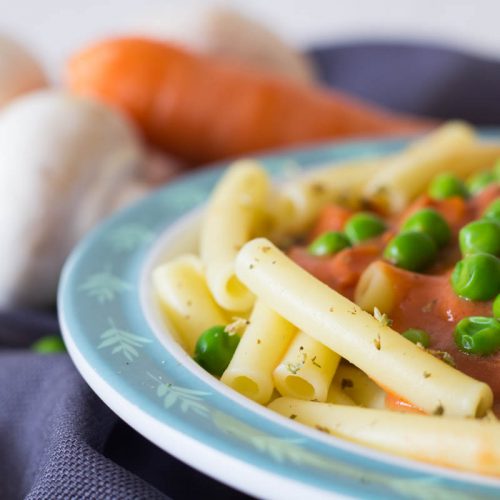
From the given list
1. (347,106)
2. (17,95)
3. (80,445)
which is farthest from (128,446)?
(347,106)

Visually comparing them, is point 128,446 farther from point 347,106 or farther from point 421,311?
point 347,106

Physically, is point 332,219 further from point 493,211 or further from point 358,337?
point 358,337

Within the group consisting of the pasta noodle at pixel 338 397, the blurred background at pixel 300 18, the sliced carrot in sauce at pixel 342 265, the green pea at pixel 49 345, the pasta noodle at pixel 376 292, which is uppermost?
the pasta noodle at pixel 376 292

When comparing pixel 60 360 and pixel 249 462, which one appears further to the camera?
pixel 60 360

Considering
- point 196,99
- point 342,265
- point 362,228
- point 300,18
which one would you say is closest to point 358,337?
point 342,265

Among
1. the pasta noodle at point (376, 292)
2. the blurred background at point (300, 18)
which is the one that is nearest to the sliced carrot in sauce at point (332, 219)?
the pasta noodle at point (376, 292)

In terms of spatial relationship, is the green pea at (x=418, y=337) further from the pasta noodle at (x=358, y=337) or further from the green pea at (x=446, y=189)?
the green pea at (x=446, y=189)
